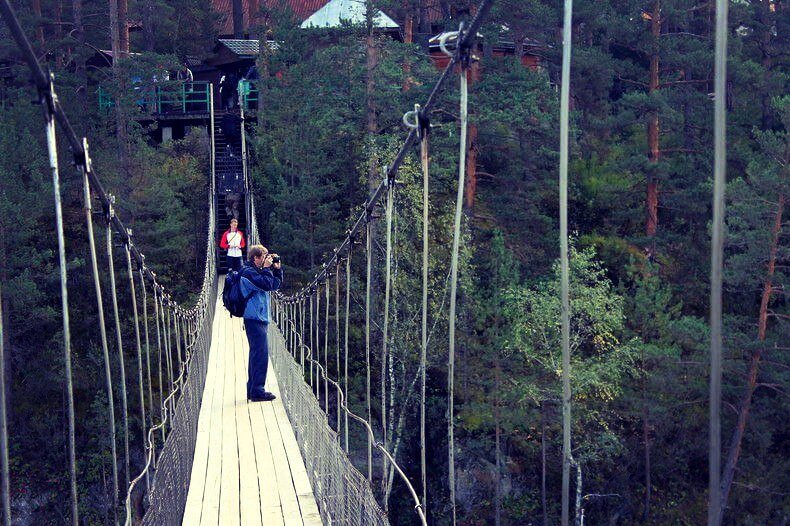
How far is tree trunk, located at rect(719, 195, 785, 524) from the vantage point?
590 inches

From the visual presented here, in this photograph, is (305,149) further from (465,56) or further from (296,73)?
(465,56)

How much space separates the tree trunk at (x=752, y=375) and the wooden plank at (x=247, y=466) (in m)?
9.55

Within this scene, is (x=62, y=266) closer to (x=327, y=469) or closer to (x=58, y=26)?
(x=327, y=469)

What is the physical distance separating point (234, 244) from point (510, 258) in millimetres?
5987

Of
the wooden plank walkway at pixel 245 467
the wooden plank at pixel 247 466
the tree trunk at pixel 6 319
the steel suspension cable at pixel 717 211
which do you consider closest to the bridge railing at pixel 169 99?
the tree trunk at pixel 6 319

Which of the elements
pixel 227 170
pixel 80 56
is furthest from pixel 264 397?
pixel 80 56

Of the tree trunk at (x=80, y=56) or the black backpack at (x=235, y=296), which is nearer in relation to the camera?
the black backpack at (x=235, y=296)

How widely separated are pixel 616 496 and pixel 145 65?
11823 mm

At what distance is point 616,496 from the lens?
17.6 metres

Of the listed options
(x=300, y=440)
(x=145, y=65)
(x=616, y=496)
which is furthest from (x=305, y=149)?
(x=300, y=440)

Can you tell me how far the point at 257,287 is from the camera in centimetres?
616

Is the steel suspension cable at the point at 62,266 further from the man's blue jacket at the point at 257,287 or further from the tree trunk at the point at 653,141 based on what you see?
the tree trunk at the point at 653,141

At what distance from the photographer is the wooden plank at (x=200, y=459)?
4.39 m

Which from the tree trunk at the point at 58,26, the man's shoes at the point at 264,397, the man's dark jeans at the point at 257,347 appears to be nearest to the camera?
the man's dark jeans at the point at 257,347
